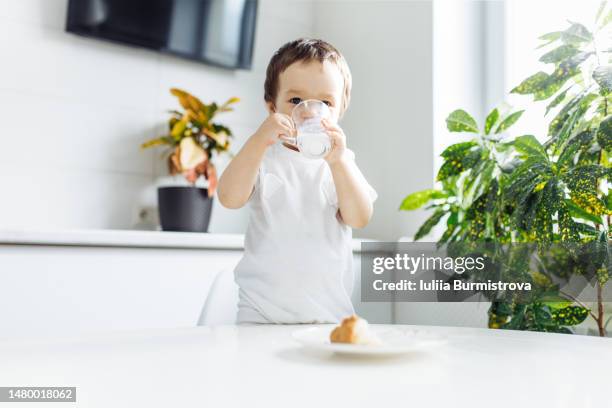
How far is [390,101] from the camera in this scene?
232 centimetres

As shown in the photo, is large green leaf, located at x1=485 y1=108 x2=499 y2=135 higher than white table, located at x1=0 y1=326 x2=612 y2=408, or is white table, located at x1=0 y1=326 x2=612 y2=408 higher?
large green leaf, located at x1=485 y1=108 x2=499 y2=135

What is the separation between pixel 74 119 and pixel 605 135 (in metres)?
1.76

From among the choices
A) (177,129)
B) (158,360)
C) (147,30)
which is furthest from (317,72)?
(147,30)

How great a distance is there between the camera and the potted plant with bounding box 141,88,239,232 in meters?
2.05

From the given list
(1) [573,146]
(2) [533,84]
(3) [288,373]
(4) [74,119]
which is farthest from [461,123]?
(4) [74,119]

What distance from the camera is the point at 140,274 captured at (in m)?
1.69

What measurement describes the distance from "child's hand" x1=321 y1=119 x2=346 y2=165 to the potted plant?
3.68 ft

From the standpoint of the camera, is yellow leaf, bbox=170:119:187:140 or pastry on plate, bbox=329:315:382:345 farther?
yellow leaf, bbox=170:119:187:140

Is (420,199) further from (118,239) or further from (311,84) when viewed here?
(118,239)

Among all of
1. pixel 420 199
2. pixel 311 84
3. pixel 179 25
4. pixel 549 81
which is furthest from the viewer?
pixel 179 25

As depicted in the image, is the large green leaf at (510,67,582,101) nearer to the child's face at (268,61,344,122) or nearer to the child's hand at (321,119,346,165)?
the child's face at (268,61,344,122)

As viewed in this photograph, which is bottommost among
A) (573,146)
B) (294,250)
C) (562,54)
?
(294,250)

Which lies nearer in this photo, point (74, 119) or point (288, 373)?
point (288, 373)

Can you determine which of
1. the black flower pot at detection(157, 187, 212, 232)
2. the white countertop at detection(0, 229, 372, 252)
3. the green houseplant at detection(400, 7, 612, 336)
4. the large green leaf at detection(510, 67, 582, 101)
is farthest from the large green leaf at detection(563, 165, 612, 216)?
the black flower pot at detection(157, 187, 212, 232)
